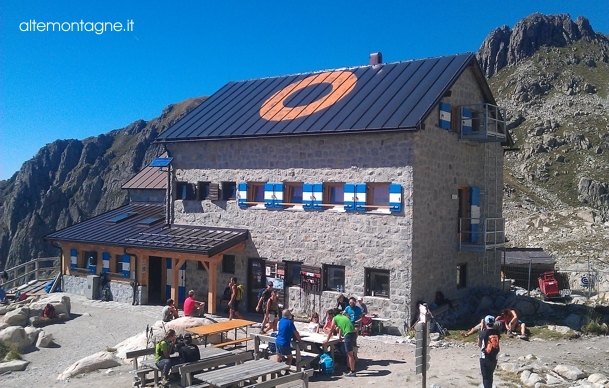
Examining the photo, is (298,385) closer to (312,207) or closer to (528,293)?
(312,207)

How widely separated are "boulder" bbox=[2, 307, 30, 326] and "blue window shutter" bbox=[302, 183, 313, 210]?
10.3 meters

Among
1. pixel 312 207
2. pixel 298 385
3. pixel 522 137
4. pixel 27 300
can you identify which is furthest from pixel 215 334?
pixel 522 137

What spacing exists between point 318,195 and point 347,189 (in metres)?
1.21

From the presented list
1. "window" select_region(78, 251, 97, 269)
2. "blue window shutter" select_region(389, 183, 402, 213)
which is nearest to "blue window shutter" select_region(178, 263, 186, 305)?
"window" select_region(78, 251, 97, 269)

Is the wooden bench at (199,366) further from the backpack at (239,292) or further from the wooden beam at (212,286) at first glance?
the wooden beam at (212,286)

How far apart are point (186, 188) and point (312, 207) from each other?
258 inches

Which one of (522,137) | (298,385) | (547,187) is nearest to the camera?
(298,385)

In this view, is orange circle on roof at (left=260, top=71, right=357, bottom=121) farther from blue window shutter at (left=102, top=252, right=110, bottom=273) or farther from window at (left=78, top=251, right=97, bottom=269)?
window at (left=78, top=251, right=97, bottom=269)

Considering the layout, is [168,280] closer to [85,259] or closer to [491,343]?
[85,259]

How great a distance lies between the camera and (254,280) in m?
20.5

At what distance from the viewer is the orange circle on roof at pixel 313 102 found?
67.4ft

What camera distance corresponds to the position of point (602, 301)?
71.5 ft

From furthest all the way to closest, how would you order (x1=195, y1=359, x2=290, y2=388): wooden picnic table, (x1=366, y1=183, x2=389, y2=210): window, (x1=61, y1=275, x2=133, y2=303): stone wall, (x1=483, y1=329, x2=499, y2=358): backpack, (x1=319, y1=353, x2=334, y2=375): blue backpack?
(x1=61, y1=275, x2=133, y2=303): stone wall
(x1=366, y1=183, x2=389, y2=210): window
(x1=319, y1=353, x2=334, y2=375): blue backpack
(x1=483, y1=329, x2=499, y2=358): backpack
(x1=195, y1=359, x2=290, y2=388): wooden picnic table

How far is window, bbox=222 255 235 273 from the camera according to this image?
21109 millimetres
